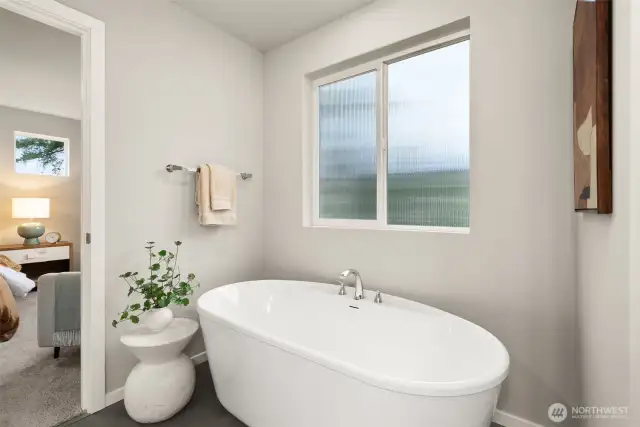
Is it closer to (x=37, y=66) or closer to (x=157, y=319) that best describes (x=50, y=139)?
(x=37, y=66)

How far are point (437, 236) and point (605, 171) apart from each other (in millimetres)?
1034

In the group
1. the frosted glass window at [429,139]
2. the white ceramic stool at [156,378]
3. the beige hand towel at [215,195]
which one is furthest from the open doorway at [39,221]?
the frosted glass window at [429,139]

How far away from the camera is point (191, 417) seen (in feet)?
5.98

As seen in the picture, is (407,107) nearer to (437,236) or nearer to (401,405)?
(437,236)

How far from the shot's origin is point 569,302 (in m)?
1.54

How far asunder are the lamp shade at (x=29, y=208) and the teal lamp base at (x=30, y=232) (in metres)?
0.13

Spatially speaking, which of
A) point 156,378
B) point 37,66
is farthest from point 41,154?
point 156,378

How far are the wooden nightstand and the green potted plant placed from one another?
11.6 ft

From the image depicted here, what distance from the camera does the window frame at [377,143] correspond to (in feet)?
6.74

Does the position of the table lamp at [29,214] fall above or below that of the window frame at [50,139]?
below

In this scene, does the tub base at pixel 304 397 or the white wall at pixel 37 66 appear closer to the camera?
the tub base at pixel 304 397

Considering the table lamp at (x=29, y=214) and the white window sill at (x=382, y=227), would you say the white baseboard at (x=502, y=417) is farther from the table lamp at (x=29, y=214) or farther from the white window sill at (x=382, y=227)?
the table lamp at (x=29, y=214)

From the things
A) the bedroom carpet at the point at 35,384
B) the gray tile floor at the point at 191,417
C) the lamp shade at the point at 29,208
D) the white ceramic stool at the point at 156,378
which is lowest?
A: the gray tile floor at the point at 191,417

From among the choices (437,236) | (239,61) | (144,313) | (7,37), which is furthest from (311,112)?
Result: (7,37)
